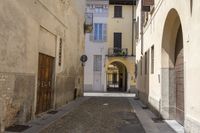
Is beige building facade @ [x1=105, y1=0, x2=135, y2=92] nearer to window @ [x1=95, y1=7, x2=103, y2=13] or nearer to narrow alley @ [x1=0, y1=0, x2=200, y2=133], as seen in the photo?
window @ [x1=95, y1=7, x2=103, y2=13]

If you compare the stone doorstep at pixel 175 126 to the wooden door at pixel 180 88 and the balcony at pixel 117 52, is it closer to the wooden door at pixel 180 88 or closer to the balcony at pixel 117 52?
the wooden door at pixel 180 88

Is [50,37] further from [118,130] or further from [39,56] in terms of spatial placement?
[118,130]

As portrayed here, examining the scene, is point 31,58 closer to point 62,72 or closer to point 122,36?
point 62,72

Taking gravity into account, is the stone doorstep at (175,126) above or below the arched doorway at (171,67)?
below

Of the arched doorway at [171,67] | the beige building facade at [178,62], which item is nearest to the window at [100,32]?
the beige building facade at [178,62]

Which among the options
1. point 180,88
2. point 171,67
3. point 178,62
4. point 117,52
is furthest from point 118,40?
point 180,88

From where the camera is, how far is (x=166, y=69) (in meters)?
10.9

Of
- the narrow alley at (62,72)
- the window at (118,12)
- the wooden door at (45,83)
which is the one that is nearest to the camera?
the narrow alley at (62,72)

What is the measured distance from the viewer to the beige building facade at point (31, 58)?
7855mm

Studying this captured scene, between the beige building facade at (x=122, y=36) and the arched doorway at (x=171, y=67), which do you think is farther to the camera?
the beige building facade at (x=122, y=36)

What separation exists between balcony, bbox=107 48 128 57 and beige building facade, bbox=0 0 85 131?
18765 mm

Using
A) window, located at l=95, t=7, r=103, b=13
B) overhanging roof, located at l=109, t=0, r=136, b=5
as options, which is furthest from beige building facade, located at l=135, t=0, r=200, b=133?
overhanging roof, located at l=109, t=0, r=136, b=5

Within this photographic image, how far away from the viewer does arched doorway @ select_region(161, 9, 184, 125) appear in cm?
1025

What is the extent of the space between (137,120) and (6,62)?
5275mm
